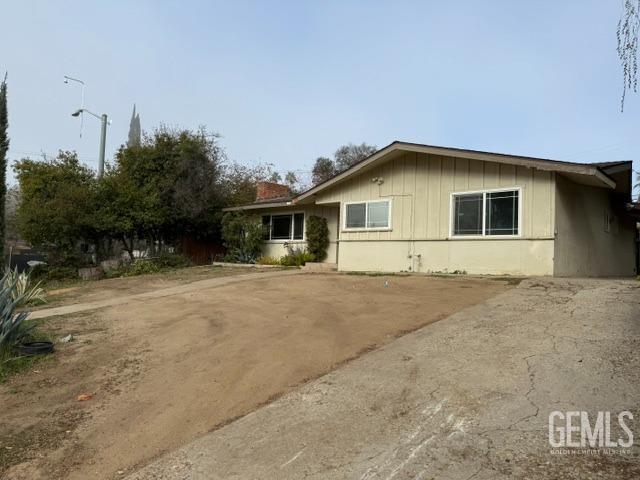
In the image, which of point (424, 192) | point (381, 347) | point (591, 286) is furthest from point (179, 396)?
point (424, 192)

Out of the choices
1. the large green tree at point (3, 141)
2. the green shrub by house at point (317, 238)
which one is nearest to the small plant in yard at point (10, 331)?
the large green tree at point (3, 141)

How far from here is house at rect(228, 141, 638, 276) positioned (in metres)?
12.7

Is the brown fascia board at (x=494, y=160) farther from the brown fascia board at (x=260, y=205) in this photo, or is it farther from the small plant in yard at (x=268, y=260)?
the small plant in yard at (x=268, y=260)

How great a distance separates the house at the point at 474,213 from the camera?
1267cm

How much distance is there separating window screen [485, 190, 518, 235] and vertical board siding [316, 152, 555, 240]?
0.24 m

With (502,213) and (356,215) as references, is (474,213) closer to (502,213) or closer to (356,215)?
(502,213)

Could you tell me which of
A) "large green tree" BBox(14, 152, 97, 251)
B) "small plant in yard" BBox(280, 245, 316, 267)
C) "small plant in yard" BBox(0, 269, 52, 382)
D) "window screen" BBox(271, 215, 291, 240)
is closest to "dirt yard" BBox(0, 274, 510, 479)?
"small plant in yard" BBox(0, 269, 52, 382)

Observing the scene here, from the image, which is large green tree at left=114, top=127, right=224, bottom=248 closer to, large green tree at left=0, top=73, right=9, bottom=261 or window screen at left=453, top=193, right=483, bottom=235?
large green tree at left=0, top=73, right=9, bottom=261

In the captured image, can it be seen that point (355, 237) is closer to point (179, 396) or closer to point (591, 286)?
point (591, 286)

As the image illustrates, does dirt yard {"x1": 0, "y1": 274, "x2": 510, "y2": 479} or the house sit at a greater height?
the house

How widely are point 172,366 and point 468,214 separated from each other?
1008cm

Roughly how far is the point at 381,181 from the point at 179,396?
1213 centimetres

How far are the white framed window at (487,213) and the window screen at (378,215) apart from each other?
2.52 m

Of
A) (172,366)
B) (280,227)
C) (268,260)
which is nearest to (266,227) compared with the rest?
(280,227)
